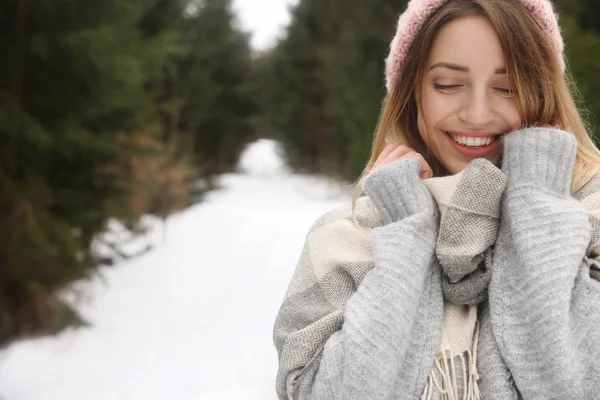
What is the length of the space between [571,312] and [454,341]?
0.78 feet

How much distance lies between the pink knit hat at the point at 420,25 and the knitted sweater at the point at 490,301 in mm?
288

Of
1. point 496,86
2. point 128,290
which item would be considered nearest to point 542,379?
point 496,86

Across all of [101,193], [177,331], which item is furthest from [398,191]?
[101,193]

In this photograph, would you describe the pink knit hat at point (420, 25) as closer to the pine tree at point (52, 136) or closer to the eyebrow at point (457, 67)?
the eyebrow at point (457, 67)

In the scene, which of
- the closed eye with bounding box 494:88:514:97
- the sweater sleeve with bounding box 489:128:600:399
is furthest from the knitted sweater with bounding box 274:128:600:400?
the closed eye with bounding box 494:88:514:97

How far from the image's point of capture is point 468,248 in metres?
1.23

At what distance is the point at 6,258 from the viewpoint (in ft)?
14.9

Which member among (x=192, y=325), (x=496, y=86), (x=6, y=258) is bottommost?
(x=496, y=86)

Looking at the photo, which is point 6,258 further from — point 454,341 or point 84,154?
point 454,341

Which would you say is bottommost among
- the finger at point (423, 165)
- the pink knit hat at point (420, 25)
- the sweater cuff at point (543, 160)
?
the sweater cuff at point (543, 160)

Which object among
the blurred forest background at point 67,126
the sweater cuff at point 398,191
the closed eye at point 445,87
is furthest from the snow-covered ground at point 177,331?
the closed eye at point 445,87

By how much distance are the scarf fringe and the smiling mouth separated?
18.6 inches

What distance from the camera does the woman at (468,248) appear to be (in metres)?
1.16

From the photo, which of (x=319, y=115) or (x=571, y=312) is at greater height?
(x=319, y=115)
